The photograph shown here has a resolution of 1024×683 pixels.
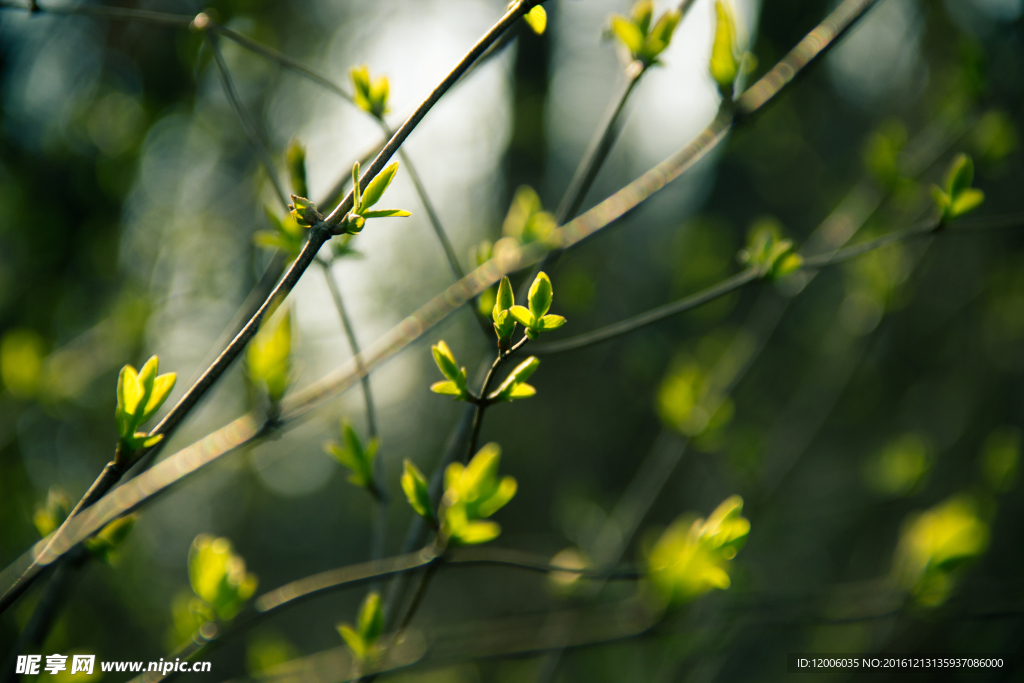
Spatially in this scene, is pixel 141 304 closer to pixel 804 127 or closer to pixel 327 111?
pixel 327 111

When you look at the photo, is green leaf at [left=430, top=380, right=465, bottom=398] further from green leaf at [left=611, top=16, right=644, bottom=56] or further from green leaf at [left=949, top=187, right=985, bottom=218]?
green leaf at [left=949, top=187, right=985, bottom=218]

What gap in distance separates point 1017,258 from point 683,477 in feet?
5.86

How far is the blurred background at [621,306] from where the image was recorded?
1.75m

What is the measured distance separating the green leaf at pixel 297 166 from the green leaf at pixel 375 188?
288 mm

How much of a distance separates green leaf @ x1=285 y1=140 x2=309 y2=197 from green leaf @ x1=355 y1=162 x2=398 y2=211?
0.94 ft

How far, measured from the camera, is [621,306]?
2.97m

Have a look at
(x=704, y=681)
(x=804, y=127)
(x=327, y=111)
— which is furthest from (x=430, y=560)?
(x=804, y=127)

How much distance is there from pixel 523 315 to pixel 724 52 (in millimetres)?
606

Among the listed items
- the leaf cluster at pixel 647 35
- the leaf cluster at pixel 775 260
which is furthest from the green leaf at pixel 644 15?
the leaf cluster at pixel 775 260

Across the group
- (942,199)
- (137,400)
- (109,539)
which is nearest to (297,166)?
(137,400)

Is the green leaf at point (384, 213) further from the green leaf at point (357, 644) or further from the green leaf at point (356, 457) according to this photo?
the green leaf at point (357, 644)

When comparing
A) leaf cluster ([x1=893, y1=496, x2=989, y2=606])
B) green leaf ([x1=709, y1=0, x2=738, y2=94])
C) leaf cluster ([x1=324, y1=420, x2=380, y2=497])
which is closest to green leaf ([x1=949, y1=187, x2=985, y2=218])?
green leaf ([x1=709, y1=0, x2=738, y2=94])

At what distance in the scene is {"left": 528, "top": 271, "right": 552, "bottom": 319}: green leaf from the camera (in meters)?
0.63

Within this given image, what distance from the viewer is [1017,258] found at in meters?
2.28
